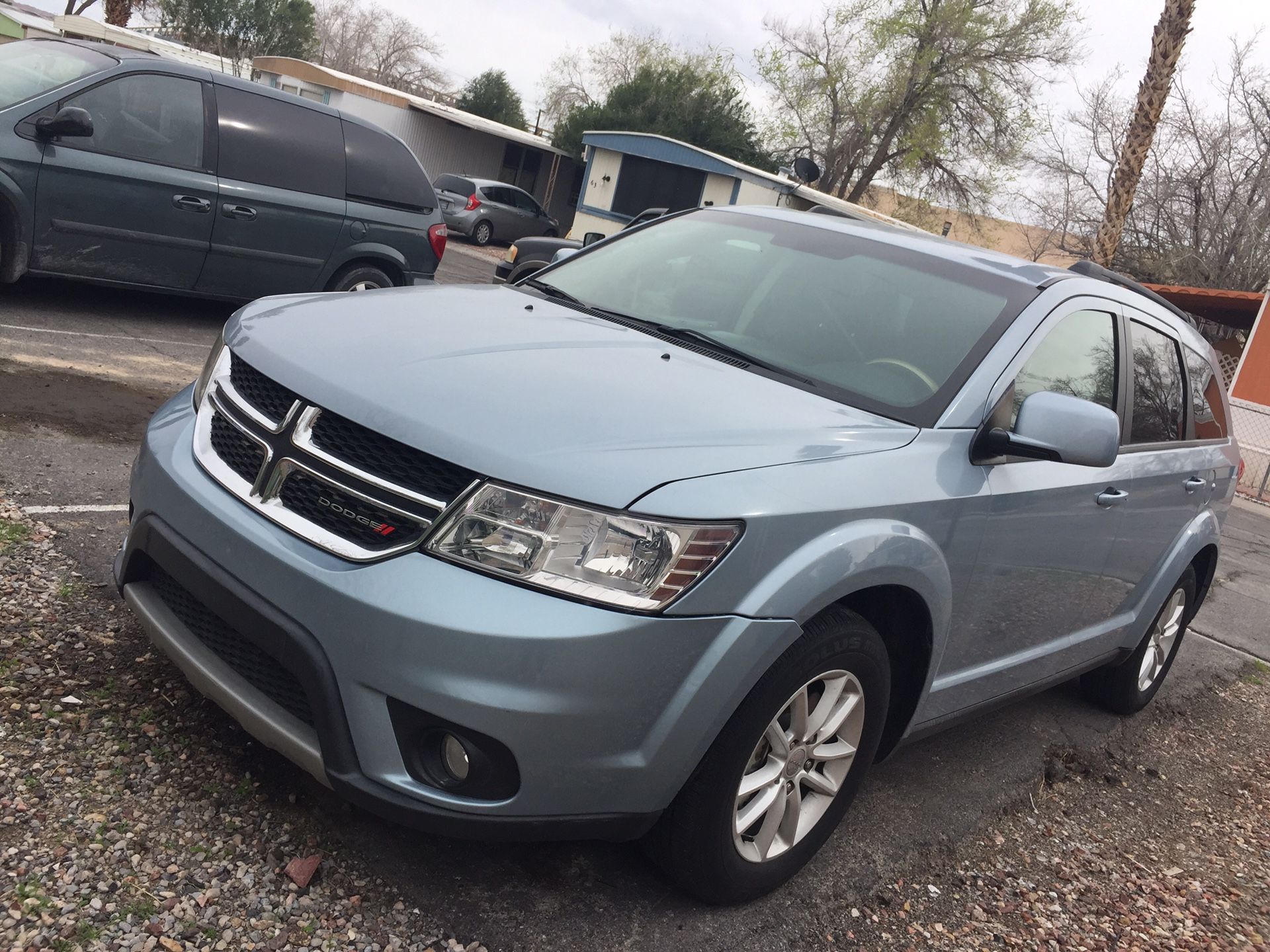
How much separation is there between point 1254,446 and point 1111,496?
1638cm

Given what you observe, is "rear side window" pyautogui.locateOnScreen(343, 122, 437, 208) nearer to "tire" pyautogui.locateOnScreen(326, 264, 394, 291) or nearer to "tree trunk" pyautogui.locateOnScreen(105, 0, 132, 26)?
"tire" pyautogui.locateOnScreen(326, 264, 394, 291)

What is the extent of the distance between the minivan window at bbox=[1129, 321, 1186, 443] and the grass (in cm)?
389

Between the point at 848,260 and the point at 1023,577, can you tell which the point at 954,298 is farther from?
the point at 1023,577

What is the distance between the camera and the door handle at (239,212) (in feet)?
25.0

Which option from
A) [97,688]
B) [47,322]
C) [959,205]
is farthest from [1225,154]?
[97,688]

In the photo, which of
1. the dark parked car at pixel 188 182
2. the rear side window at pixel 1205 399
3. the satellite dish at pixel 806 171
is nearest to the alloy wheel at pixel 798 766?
the rear side window at pixel 1205 399

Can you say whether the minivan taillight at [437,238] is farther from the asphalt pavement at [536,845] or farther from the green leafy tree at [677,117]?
the green leafy tree at [677,117]

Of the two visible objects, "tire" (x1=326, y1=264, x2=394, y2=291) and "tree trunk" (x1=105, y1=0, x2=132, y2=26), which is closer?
"tire" (x1=326, y1=264, x2=394, y2=291)

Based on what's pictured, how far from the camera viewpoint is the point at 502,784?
232 centimetres

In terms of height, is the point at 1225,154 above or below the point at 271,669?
above

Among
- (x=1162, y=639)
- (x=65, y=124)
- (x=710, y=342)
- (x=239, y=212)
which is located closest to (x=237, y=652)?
(x=710, y=342)

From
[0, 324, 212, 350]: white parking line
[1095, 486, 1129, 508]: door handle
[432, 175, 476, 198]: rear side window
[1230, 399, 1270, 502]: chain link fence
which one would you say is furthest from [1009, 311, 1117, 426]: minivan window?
[432, 175, 476, 198]: rear side window

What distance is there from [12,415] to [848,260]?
3886 mm

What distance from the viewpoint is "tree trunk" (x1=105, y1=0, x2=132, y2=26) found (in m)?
32.9
